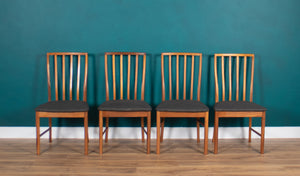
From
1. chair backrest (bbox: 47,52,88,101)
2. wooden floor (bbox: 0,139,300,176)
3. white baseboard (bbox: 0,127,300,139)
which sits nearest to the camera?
wooden floor (bbox: 0,139,300,176)

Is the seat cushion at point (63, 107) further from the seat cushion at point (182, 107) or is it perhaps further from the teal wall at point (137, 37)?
the seat cushion at point (182, 107)

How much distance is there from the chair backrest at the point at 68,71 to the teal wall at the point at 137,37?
0.09 meters

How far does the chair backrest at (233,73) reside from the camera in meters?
2.82

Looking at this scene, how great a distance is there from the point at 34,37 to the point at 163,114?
5.41 feet

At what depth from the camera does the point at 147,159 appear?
2400mm

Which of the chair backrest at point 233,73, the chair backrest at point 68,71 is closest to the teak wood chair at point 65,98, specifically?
the chair backrest at point 68,71

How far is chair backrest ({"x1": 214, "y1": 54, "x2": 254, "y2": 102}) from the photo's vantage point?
282 cm

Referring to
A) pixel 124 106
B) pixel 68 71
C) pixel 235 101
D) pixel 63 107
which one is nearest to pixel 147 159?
pixel 124 106

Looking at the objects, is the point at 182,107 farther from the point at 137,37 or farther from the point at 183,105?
the point at 137,37

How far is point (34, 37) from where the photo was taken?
9.53ft

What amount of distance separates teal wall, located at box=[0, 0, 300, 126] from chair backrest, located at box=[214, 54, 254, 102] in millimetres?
99

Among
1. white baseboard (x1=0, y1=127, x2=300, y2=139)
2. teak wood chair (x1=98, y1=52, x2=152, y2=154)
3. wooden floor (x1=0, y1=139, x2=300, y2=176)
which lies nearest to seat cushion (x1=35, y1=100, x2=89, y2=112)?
teak wood chair (x1=98, y1=52, x2=152, y2=154)

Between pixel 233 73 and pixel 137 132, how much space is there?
4.14 ft

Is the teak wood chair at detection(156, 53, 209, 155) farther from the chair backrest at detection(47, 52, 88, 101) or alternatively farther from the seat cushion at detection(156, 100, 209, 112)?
the chair backrest at detection(47, 52, 88, 101)
